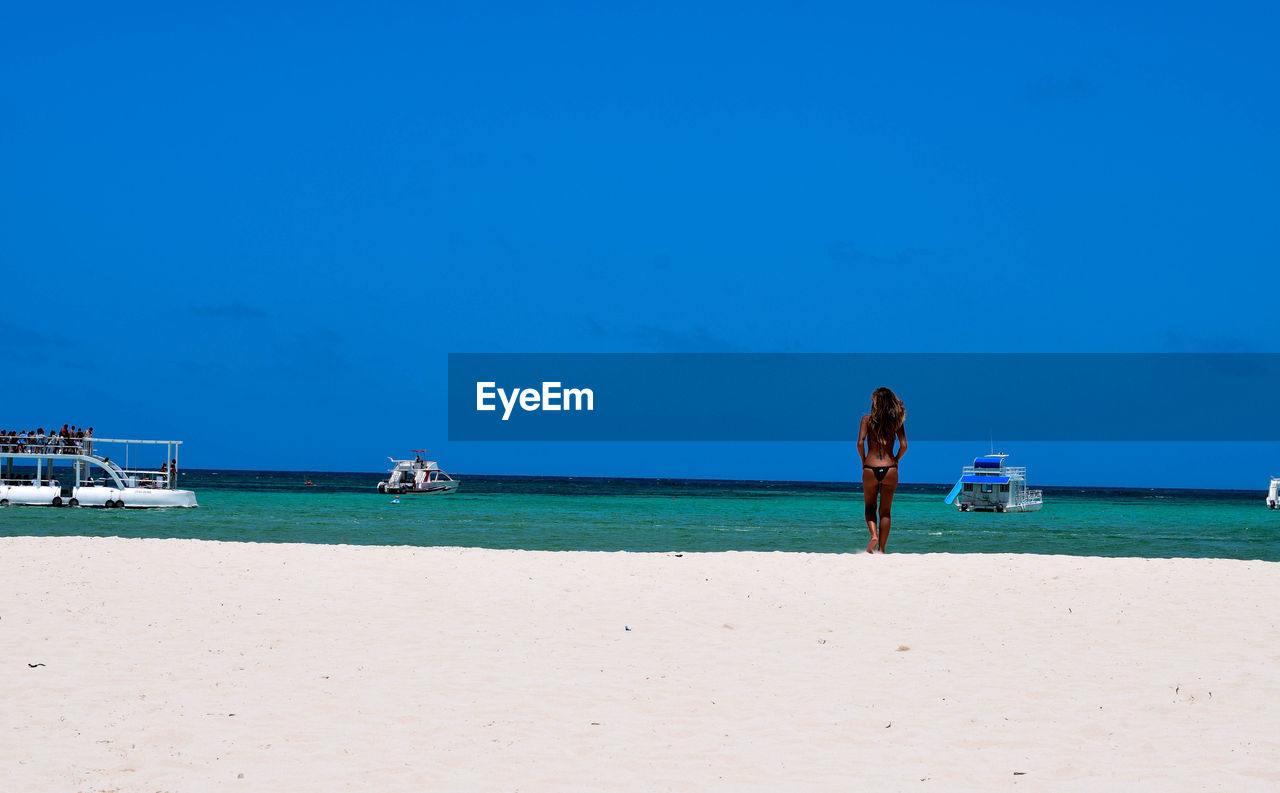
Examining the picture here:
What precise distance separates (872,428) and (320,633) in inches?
305

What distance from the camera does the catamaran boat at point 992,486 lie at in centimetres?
6341

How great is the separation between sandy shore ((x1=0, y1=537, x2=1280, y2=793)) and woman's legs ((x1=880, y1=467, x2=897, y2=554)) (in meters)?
1.28

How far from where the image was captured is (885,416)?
14.1 meters

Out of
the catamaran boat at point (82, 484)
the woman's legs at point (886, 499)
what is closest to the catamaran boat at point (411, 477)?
the catamaran boat at point (82, 484)

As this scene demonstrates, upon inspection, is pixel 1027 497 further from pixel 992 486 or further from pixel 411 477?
pixel 411 477

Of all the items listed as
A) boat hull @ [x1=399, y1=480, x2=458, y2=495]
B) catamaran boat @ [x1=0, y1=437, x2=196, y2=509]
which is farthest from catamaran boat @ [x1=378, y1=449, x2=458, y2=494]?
catamaran boat @ [x1=0, y1=437, x2=196, y2=509]

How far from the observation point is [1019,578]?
1330 centimetres

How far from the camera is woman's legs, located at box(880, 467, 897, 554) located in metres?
14.3

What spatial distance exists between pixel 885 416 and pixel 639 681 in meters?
7.42

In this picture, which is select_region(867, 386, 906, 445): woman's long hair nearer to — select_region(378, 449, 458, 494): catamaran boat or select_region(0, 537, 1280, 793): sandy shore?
select_region(0, 537, 1280, 793): sandy shore

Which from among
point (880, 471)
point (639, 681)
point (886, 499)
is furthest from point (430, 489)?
point (639, 681)

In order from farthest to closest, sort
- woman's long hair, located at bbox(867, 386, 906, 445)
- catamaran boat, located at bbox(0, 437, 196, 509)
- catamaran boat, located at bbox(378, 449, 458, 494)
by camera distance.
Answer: catamaran boat, located at bbox(378, 449, 458, 494) < catamaran boat, located at bbox(0, 437, 196, 509) < woman's long hair, located at bbox(867, 386, 906, 445)

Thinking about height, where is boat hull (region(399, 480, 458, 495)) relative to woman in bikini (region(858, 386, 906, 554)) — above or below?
below

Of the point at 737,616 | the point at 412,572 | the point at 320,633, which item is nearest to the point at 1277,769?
the point at 737,616
